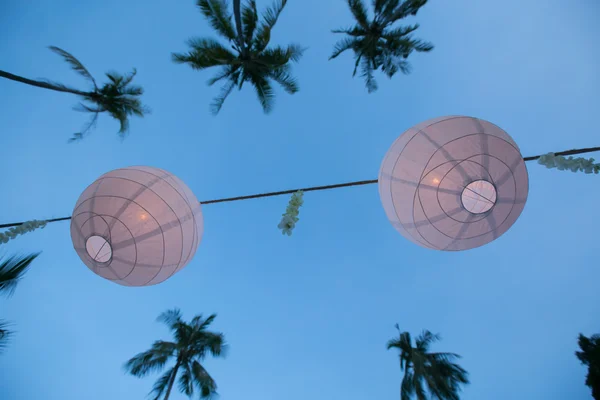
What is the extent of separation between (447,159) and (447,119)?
1.95 feet

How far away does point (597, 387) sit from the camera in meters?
→ 12.7

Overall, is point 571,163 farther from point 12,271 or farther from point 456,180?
point 12,271

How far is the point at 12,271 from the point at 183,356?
10.9 meters

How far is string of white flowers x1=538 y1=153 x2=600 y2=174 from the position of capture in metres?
3.33

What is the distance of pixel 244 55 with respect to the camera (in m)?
10.1

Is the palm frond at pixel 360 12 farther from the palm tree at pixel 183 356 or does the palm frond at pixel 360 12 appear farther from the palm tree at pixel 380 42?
the palm tree at pixel 183 356

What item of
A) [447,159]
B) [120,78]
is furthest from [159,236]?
[120,78]

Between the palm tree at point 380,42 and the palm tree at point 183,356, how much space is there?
12138mm

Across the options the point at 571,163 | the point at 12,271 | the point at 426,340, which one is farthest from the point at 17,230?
the point at 426,340

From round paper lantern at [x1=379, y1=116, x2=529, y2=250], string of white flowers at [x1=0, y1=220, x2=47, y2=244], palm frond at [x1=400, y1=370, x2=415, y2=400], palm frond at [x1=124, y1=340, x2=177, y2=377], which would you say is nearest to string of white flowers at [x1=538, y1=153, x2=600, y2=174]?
round paper lantern at [x1=379, y1=116, x2=529, y2=250]

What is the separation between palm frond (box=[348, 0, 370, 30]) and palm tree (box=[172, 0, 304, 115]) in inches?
121

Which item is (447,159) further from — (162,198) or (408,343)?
(408,343)

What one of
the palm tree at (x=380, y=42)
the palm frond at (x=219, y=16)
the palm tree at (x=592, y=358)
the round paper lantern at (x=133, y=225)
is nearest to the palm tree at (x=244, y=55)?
the palm frond at (x=219, y=16)

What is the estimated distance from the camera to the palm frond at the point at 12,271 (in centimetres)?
362
